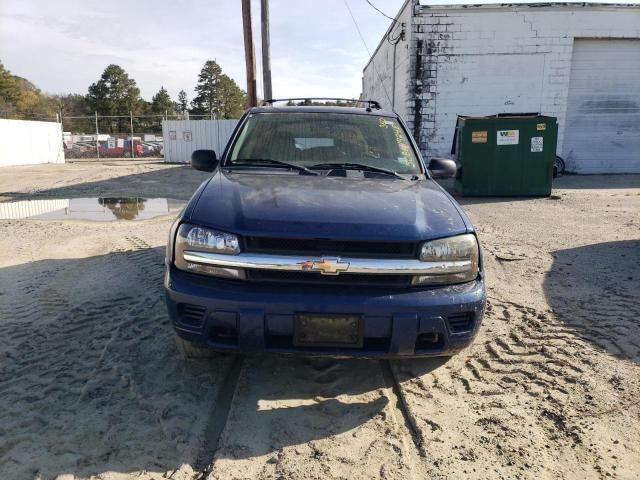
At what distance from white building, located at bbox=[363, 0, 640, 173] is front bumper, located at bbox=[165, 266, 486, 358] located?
12838mm

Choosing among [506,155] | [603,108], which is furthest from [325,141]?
[603,108]

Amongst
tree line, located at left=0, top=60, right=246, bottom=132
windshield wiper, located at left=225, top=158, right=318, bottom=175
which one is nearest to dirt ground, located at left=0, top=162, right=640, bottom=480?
windshield wiper, located at left=225, top=158, right=318, bottom=175

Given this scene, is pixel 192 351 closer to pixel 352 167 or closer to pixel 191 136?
pixel 352 167

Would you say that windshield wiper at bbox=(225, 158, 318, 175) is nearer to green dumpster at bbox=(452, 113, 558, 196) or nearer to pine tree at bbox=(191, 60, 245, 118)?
green dumpster at bbox=(452, 113, 558, 196)

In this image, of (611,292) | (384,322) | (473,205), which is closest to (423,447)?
(384,322)

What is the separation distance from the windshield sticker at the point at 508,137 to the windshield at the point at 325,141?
7.27 m

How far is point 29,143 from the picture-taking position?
26297mm

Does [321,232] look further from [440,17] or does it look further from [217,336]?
[440,17]

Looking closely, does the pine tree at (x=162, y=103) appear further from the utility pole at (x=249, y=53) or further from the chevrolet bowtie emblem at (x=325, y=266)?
the chevrolet bowtie emblem at (x=325, y=266)

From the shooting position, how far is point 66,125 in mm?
32594

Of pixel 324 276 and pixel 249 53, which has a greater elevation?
pixel 249 53

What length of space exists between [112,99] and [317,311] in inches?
2360

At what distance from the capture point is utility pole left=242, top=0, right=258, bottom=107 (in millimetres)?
13516

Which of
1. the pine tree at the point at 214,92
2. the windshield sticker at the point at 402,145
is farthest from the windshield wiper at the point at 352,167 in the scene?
the pine tree at the point at 214,92
